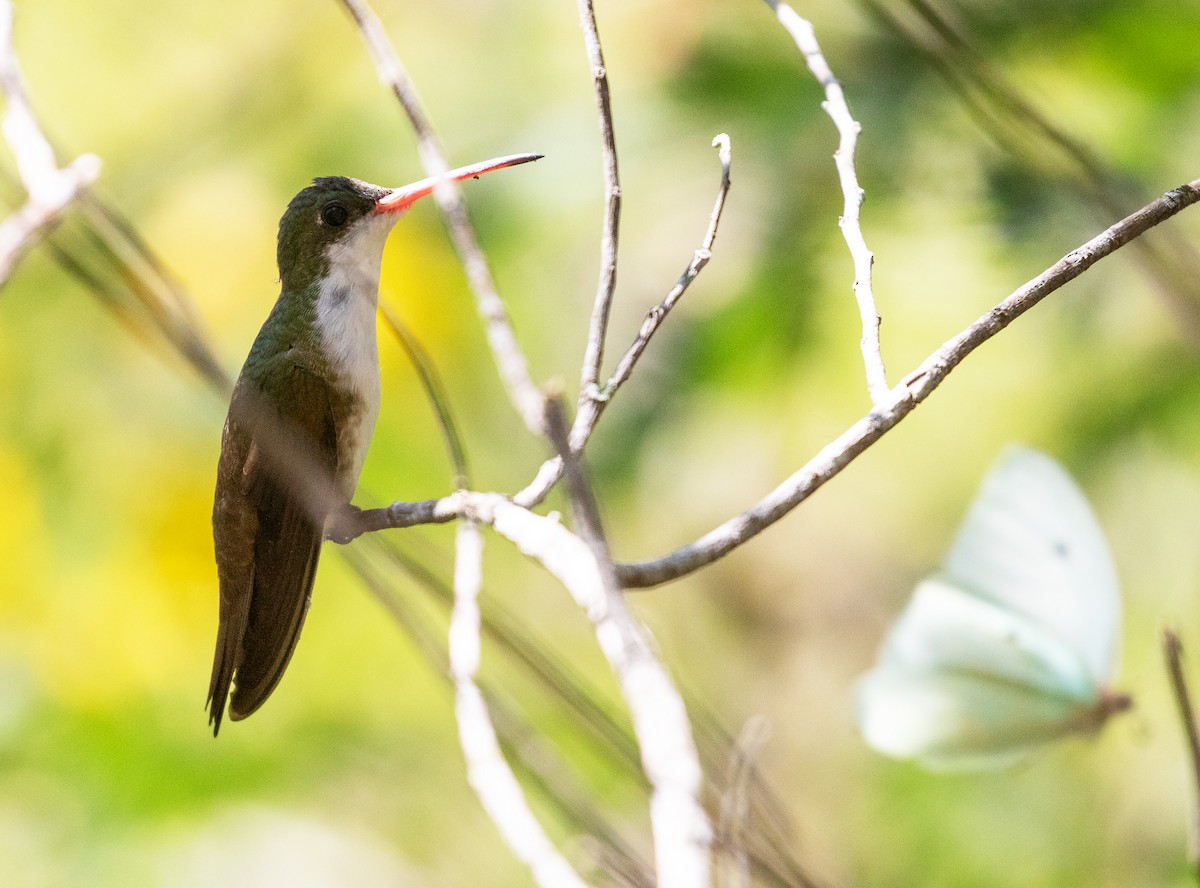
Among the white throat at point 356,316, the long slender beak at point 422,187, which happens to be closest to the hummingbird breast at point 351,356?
the white throat at point 356,316

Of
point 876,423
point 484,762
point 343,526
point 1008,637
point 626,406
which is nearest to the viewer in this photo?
point 484,762

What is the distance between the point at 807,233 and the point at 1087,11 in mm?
787

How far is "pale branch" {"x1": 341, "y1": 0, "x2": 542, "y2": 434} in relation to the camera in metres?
0.90

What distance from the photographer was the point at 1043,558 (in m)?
2.22

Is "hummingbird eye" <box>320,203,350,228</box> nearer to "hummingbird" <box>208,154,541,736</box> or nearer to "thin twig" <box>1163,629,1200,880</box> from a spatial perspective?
"hummingbird" <box>208,154,541,736</box>

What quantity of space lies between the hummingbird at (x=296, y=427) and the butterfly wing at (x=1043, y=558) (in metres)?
1.09

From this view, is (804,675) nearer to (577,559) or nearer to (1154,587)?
(1154,587)

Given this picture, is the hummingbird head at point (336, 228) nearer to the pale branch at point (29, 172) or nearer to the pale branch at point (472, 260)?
the pale branch at point (29, 172)

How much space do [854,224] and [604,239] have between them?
1.02ft

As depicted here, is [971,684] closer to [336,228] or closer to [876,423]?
[876,423]

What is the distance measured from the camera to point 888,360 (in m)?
3.95

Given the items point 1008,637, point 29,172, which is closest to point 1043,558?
point 1008,637

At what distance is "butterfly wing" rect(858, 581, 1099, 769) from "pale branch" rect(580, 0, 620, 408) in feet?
3.64

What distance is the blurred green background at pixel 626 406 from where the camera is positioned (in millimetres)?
2873
